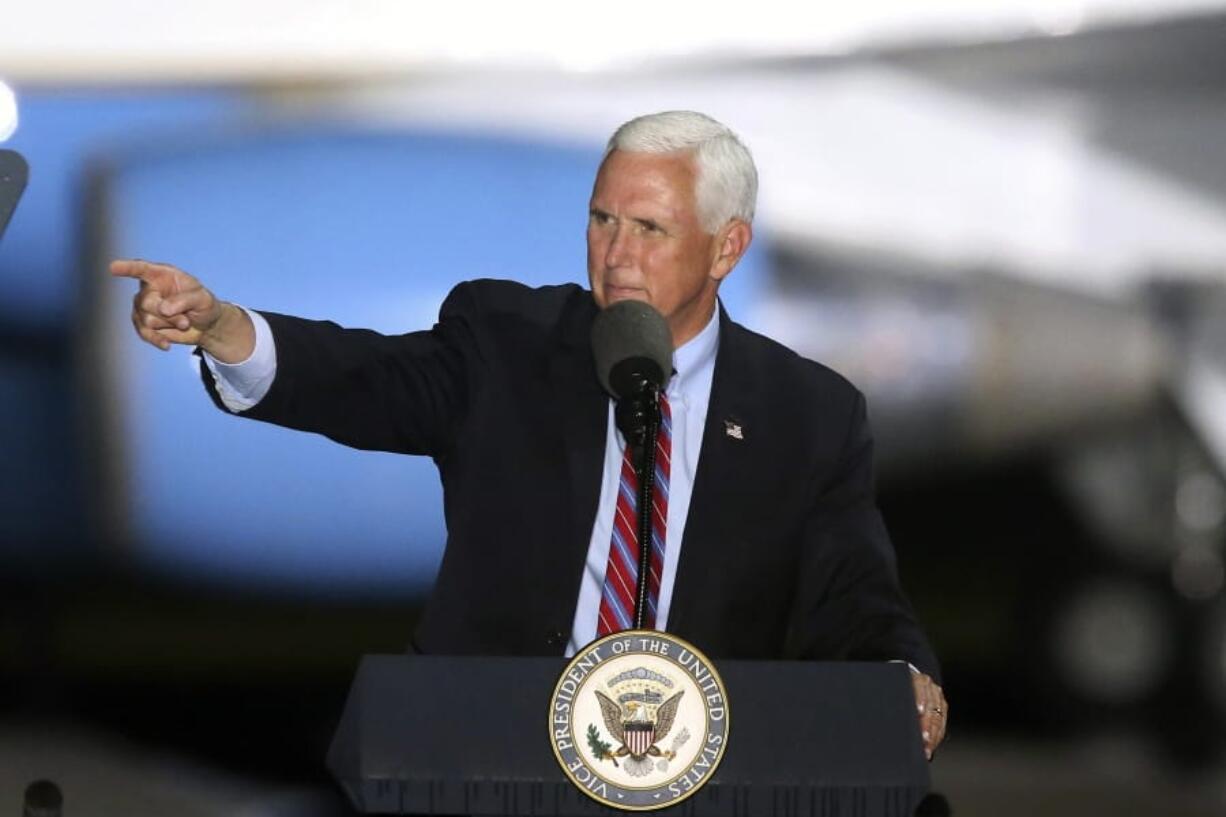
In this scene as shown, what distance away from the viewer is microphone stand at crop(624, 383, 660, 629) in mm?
1660

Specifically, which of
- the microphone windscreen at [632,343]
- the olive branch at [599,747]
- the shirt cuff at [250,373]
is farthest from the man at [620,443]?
the olive branch at [599,747]

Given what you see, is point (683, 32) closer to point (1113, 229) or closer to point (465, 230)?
point (465, 230)

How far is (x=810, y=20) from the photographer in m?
3.59

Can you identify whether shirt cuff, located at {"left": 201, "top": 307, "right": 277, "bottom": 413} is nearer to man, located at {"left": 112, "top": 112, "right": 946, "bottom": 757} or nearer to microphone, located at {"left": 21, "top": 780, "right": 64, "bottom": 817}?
man, located at {"left": 112, "top": 112, "right": 946, "bottom": 757}

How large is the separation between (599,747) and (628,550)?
55cm

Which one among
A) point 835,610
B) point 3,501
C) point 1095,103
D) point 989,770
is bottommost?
point 989,770

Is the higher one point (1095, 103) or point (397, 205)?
point (1095, 103)

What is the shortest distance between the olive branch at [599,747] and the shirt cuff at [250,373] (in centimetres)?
68

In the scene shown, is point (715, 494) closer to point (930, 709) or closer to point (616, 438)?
point (616, 438)

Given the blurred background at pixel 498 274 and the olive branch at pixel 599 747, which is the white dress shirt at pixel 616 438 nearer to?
the olive branch at pixel 599 747

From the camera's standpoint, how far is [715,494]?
7.25 ft

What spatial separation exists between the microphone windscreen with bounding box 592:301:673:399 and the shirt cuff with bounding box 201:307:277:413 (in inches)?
18.6

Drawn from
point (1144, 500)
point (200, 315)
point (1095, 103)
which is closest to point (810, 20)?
point (1095, 103)

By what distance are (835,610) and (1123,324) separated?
170cm
